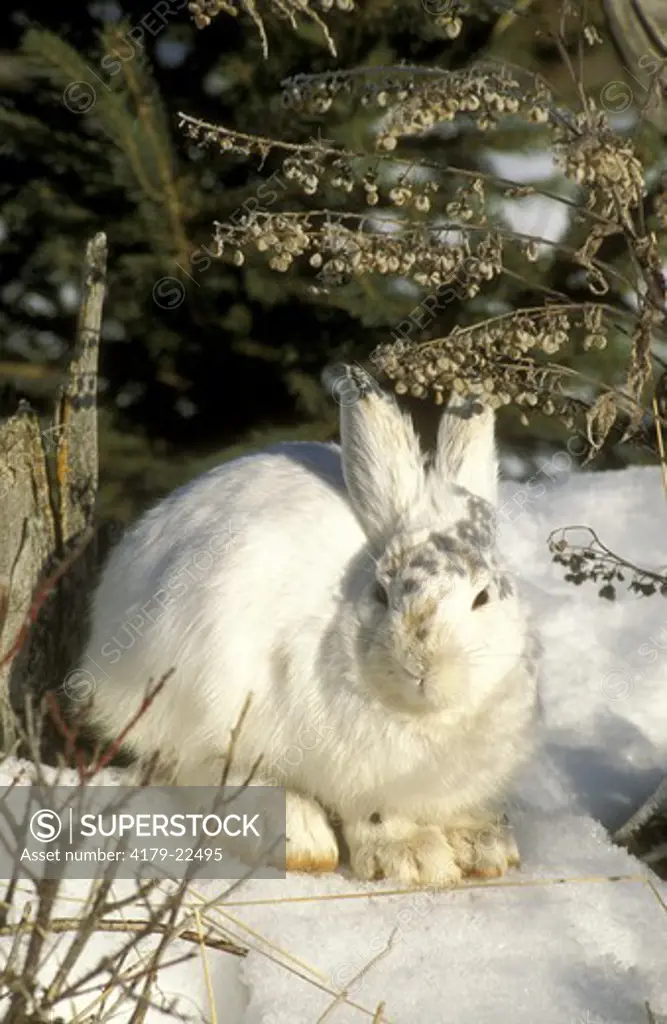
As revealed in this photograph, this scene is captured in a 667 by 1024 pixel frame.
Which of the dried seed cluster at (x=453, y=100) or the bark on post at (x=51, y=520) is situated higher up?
the dried seed cluster at (x=453, y=100)

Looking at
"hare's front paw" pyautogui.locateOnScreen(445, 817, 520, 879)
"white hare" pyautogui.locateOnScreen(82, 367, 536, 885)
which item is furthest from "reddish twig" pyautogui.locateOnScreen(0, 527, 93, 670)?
"hare's front paw" pyautogui.locateOnScreen(445, 817, 520, 879)

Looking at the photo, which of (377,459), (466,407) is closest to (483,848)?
(377,459)

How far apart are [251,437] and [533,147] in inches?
52.0

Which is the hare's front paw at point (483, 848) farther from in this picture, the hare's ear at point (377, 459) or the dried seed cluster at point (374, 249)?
the dried seed cluster at point (374, 249)

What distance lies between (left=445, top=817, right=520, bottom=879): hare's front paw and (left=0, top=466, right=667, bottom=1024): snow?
4cm

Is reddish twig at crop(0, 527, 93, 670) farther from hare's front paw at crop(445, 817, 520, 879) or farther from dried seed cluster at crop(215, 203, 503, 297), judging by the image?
hare's front paw at crop(445, 817, 520, 879)

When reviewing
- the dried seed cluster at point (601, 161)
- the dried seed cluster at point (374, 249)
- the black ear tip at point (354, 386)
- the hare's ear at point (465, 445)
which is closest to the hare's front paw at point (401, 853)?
the hare's ear at point (465, 445)

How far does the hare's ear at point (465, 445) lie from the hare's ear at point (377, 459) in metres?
0.11

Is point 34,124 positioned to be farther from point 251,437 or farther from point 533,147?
point 533,147

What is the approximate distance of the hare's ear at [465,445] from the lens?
11.5 ft

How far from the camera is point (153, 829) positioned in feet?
10.9

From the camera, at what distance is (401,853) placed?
3256 millimetres

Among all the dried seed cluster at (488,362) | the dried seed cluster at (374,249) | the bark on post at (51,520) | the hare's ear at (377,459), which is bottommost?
the bark on post at (51,520)

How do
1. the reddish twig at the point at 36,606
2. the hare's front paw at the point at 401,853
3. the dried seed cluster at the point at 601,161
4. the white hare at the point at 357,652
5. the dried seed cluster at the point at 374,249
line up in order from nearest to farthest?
the reddish twig at the point at 36,606, the dried seed cluster at the point at 601,161, the dried seed cluster at the point at 374,249, the white hare at the point at 357,652, the hare's front paw at the point at 401,853
